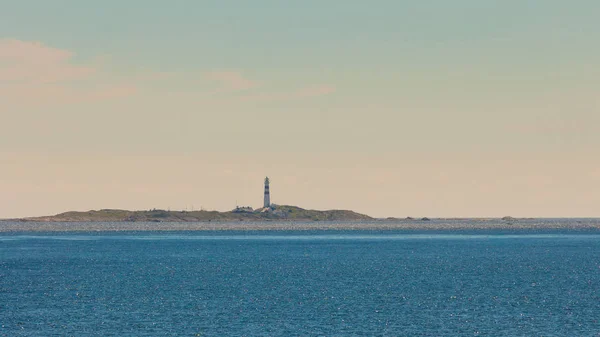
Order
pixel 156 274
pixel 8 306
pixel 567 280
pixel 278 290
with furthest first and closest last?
1. pixel 156 274
2. pixel 567 280
3. pixel 278 290
4. pixel 8 306

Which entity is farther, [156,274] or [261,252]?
[261,252]

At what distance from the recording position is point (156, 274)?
331ft

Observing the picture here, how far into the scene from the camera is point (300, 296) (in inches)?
2992

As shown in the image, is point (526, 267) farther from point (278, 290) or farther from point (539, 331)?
point (539, 331)

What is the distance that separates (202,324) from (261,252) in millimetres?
89989

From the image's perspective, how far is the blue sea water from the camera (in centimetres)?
5819

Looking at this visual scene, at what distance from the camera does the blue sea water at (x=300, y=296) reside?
58.2 metres

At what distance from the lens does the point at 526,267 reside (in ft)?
362

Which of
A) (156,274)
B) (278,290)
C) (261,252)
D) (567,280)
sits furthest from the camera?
(261,252)

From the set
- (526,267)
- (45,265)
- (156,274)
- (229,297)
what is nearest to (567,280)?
(526,267)

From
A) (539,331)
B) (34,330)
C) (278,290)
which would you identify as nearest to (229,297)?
(278,290)

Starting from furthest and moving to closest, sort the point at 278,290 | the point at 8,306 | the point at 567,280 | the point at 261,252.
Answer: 1. the point at 261,252
2. the point at 567,280
3. the point at 278,290
4. the point at 8,306

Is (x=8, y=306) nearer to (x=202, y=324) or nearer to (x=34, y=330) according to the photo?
(x=34, y=330)

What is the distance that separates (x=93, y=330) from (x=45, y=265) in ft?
205
